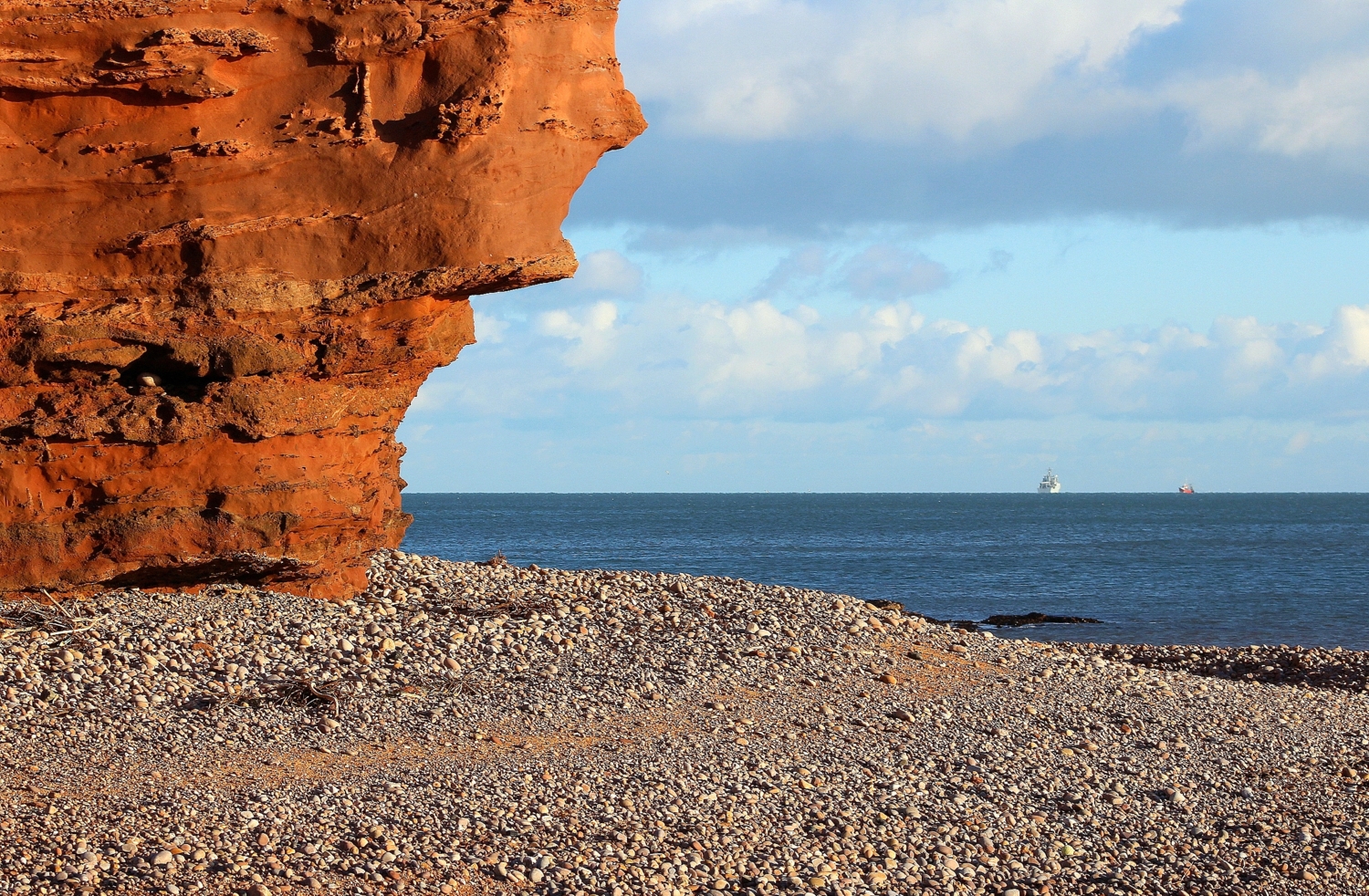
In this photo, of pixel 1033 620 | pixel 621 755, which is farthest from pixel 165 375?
pixel 1033 620

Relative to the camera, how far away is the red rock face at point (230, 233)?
13305 millimetres

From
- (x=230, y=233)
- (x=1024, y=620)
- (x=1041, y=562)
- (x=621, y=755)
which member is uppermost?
(x=230, y=233)

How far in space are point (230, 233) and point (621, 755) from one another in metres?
7.70

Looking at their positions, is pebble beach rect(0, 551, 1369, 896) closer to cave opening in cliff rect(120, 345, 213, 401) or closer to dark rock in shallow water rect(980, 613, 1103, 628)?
cave opening in cliff rect(120, 345, 213, 401)

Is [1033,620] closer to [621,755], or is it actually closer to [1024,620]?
[1024,620]

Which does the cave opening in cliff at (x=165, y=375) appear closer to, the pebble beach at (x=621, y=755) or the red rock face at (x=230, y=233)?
the red rock face at (x=230, y=233)

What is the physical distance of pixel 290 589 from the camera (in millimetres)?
15438

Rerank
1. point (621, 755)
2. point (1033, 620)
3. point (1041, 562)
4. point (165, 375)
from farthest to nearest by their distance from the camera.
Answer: point (1041, 562)
point (1033, 620)
point (165, 375)
point (621, 755)

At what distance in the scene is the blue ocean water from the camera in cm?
3525

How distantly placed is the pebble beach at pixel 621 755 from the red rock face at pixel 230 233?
4.58 feet

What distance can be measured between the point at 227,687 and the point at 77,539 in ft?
10.9

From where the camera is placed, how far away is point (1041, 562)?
187 feet

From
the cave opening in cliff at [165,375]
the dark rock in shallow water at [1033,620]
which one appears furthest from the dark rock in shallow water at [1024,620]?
the cave opening in cliff at [165,375]

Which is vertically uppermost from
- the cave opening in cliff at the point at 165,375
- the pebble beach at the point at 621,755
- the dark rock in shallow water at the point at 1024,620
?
the cave opening in cliff at the point at 165,375
